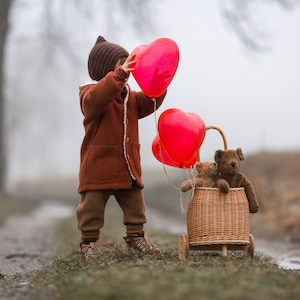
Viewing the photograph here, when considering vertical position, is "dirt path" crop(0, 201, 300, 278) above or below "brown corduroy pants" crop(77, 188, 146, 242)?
below

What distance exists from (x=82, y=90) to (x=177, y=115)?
0.80 meters

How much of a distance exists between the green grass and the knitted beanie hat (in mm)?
1412

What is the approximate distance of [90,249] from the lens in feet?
15.2

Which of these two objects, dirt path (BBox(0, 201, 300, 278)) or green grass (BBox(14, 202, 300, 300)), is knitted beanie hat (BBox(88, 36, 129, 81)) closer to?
green grass (BBox(14, 202, 300, 300))

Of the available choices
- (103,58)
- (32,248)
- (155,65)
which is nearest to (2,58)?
(32,248)

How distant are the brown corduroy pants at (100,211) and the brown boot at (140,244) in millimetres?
43

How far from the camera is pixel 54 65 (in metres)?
19.4

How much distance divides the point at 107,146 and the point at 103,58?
0.69 meters

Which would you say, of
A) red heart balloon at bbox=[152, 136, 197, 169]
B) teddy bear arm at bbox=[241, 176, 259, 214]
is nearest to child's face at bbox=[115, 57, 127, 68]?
red heart balloon at bbox=[152, 136, 197, 169]

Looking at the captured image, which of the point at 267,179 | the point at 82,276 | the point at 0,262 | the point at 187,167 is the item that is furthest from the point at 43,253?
the point at 267,179

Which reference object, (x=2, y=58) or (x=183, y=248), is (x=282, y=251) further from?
(x=2, y=58)

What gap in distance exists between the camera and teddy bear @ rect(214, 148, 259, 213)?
4.44 m

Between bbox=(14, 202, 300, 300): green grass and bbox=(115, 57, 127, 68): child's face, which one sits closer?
bbox=(14, 202, 300, 300): green grass

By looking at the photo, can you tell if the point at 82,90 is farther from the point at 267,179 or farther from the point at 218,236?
the point at 267,179
